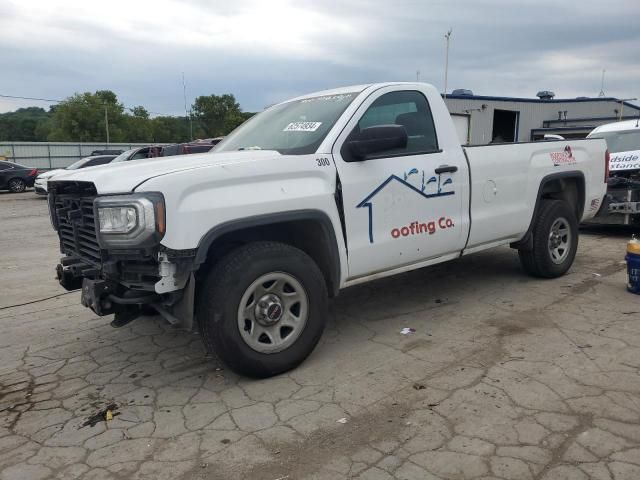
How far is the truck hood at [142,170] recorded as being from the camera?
319cm

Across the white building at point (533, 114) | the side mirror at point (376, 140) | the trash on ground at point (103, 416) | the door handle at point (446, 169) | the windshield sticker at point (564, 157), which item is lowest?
the trash on ground at point (103, 416)

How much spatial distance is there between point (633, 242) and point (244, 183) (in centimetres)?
417

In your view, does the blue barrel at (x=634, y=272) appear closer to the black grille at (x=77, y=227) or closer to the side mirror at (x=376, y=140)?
the side mirror at (x=376, y=140)

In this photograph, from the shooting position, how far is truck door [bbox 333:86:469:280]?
3895 millimetres

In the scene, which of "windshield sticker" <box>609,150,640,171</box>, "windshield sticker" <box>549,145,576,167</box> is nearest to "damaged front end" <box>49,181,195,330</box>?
"windshield sticker" <box>549,145,576,167</box>

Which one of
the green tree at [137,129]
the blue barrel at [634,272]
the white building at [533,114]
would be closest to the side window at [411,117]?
the blue barrel at [634,272]

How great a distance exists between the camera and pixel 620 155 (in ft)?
29.1

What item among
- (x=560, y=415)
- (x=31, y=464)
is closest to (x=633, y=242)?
(x=560, y=415)

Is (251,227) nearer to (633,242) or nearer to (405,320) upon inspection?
(405,320)


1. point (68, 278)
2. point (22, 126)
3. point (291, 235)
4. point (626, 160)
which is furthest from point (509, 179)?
point (22, 126)

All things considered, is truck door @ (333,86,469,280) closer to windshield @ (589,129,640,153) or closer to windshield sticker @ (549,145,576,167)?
windshield sticker @ (549,145,576,167)

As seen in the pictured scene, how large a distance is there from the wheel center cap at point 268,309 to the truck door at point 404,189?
2.23 ft

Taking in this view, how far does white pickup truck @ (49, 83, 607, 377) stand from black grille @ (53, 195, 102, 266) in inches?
0.5

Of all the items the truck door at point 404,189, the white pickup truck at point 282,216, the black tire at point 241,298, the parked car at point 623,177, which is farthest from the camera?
the parked car at point 623,177
